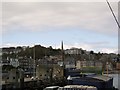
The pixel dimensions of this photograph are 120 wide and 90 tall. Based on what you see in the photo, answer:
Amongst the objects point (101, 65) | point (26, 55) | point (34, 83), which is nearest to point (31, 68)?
point (26, 55)

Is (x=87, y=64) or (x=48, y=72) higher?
(x=87, y=64)

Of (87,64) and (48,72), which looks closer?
(48,72)

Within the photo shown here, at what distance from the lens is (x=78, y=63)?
46.3 metres

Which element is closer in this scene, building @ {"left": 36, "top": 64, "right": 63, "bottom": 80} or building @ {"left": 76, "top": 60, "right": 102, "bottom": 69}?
building @ {"left": 36, "top": 64, "right": 63, "bottom": 80}

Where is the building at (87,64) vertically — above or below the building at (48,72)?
above

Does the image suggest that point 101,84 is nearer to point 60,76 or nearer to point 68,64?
point 60,76

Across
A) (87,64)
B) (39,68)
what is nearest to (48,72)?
(39,68)

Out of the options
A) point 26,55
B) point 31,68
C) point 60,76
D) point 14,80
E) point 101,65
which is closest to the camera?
point 14,80

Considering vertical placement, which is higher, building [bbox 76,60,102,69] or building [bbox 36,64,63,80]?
building [bbox 76,60,102,69]

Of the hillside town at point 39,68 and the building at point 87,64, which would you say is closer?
the hillside town at point 39,68

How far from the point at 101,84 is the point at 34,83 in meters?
4.81

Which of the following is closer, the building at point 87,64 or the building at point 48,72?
the building at point 48,72

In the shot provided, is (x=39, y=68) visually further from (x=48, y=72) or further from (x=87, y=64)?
(x=87, y=64)

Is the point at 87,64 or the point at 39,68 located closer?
the point at 39,68
